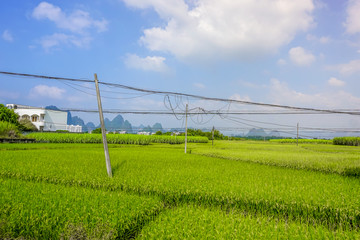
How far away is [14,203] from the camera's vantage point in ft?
17.1

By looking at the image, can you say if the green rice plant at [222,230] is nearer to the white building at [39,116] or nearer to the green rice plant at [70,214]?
the green rice plant at [70,214]

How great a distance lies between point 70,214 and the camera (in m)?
4.71

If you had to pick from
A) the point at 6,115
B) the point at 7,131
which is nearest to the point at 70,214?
the point at 7,131

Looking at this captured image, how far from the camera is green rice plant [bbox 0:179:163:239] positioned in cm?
411

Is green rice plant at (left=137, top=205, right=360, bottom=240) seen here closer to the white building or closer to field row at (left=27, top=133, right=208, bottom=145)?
field row at (left=27, top=133, right=208, bottom=145)

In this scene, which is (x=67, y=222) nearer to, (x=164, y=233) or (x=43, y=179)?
(x=164, y=233)

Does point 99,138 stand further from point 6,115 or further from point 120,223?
point 120,223

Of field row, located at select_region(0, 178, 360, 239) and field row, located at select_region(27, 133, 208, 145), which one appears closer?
field row, located at select_region(0, 178, 360, 239)

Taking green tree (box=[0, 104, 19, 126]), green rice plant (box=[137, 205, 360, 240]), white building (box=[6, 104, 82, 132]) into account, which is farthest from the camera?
white building (box=[6, 104, 82, 132])

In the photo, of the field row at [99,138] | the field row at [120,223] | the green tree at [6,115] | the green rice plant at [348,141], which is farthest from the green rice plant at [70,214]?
the green rice plant at [348,141]

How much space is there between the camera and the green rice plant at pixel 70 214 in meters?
4.11

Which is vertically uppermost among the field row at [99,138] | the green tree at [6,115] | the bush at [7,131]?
the green tree at [6,115]

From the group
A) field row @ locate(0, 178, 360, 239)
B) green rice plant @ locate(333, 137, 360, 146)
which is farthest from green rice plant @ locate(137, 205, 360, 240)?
green rice plant @ locate(333, 137, 360, 146)

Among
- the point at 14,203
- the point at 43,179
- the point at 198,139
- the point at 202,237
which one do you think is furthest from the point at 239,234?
the point at 198,139
